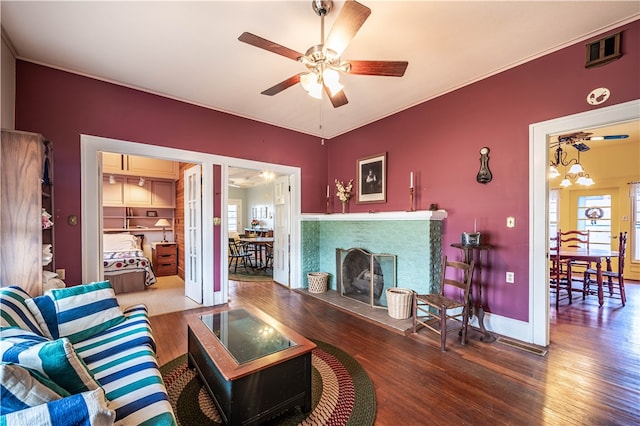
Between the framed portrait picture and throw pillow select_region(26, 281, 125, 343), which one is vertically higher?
the framed portrait picture

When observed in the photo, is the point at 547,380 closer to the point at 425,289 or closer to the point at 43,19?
the point at 425,289

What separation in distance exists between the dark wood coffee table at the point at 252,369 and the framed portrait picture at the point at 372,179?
2.73m

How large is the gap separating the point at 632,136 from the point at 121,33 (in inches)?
301

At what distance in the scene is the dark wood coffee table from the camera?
147 centimetres

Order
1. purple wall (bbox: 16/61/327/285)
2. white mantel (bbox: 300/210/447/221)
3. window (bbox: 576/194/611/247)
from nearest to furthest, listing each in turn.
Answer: purple wall (bbox: 16/61/327/285), white mantel (bbox: 300/210/447/221), window (bbox: 576/194/611/247)

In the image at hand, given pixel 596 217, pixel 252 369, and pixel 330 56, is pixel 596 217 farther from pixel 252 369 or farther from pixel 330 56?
pixel 252 369

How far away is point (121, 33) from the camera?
7.38ft

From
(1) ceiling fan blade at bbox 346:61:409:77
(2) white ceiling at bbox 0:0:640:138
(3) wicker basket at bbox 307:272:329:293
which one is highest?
(2) white ceiling at bbox 0:0:640:138

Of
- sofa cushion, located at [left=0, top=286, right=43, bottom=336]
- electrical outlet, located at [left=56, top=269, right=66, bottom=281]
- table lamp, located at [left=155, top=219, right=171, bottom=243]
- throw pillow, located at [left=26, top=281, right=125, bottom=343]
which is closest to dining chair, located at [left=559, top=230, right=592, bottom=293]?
throw pillow, located at [left=26, top=281, right=125, bottom=343]

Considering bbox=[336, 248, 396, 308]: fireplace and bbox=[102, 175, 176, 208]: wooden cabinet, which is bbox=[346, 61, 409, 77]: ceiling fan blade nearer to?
bbox=[336, 248, 396, 308]: fireplace

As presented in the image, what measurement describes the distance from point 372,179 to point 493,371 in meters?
2.84

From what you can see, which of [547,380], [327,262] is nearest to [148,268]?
[327,262]

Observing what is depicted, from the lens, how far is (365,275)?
398cm

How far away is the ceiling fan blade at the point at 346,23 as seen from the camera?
4.85 feet
